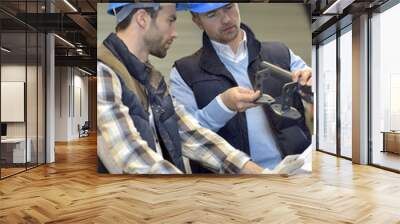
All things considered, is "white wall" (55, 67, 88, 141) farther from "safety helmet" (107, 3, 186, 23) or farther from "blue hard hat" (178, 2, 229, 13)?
"blue hard hat" (178, 2, 229, 13)

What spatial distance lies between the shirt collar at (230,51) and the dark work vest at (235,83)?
73mm

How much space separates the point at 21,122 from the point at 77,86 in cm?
1193

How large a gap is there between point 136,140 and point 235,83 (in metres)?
1.96

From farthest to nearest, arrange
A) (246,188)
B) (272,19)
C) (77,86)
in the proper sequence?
(77,86) < (272,19) < (246,188)

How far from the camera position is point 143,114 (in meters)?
7.20

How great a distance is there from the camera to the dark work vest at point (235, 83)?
7.29m

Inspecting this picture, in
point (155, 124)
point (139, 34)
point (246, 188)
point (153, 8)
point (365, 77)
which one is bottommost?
point (246, 188)

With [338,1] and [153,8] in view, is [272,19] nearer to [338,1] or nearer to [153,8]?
[338,1]

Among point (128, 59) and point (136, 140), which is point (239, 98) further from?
point (128, 59)

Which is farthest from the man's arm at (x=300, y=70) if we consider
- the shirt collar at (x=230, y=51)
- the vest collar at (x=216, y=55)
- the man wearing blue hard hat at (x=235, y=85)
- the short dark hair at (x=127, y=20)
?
the short dark hair at (x=127, y=20)

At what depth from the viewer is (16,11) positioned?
7.43m

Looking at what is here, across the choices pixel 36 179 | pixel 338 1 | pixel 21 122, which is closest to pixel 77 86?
pixel 21 122

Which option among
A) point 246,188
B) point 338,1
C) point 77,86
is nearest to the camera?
point 246,188

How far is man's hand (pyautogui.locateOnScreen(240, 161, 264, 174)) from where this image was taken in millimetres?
7426
